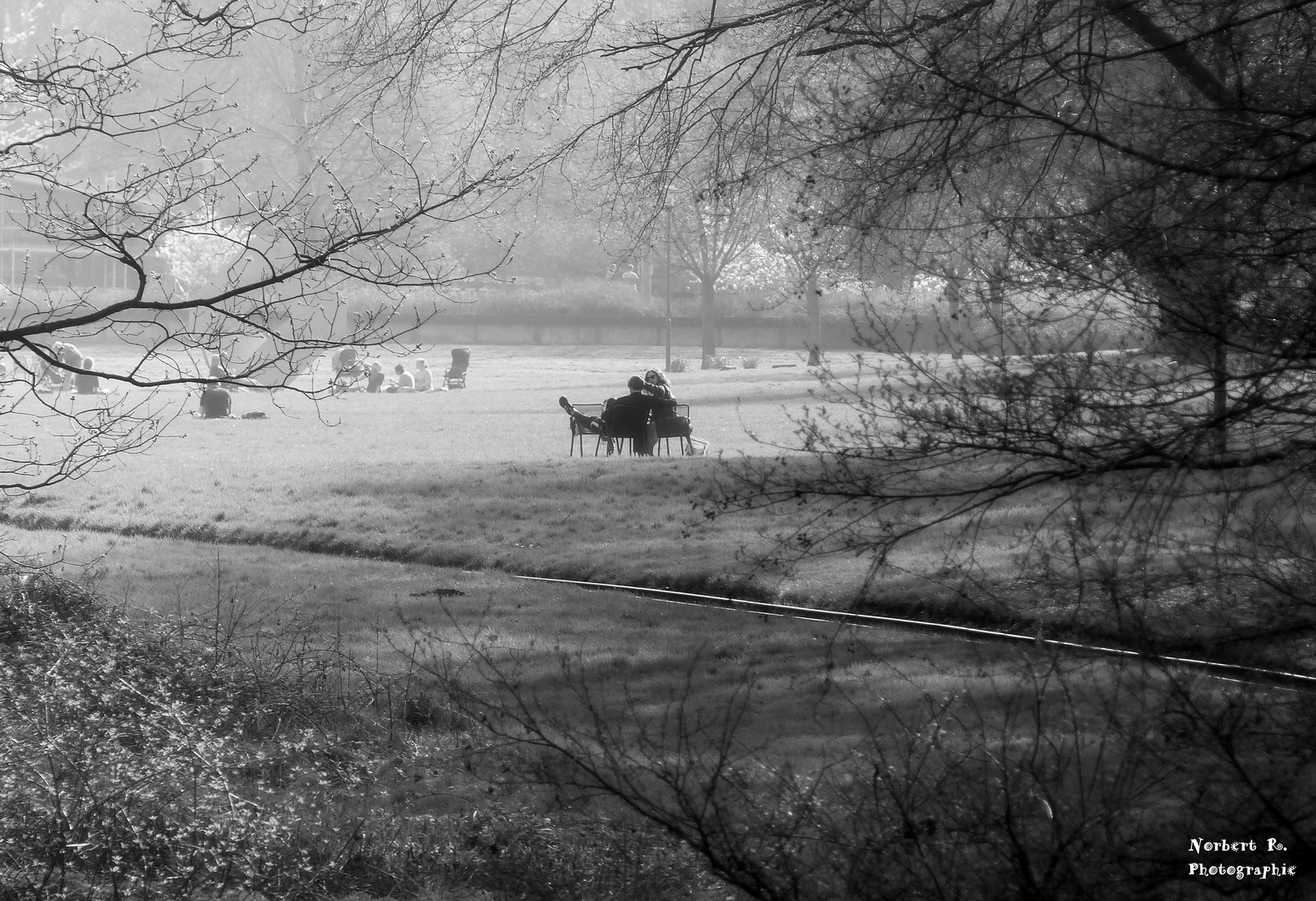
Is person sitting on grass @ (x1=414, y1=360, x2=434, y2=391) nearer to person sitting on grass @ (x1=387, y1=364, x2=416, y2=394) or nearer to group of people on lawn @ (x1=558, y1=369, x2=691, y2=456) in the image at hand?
person sitting on grass @ (x1=387, y1=364, x2=416, y2=394)

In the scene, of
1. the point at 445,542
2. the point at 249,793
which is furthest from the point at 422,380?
the point at 249,793

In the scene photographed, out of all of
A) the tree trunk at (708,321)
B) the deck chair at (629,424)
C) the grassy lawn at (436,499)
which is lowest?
the grassy lawn at (436,499)

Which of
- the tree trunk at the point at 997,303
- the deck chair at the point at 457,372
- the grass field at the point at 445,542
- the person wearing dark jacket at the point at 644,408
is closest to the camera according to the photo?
the tree trunk at the point at 997,303

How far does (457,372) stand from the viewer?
38.2 m

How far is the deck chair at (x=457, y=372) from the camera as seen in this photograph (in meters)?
Result: 37.9

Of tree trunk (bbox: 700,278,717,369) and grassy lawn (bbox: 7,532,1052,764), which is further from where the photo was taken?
tree trunk (bbox: 700,278,717,369)

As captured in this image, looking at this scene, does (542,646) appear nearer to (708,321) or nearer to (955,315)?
(955,315)

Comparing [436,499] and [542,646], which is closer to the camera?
[542,646]

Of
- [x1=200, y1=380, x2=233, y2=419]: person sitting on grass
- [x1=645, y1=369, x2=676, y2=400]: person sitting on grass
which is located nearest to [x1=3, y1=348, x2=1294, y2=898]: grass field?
[x1=645, y1=369, x2=676, y2=400]: person sitting on grass

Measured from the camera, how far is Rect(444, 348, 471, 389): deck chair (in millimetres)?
37875

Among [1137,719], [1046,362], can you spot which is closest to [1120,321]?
[1046,362]

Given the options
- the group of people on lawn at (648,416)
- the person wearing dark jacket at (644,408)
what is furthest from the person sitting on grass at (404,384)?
the person wearing dark jacket at (644,408)

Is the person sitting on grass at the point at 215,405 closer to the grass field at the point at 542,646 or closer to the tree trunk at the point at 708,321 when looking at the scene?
the grass field at the point at 542,646

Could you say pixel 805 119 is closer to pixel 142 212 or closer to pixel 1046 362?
pixel 1046 362
